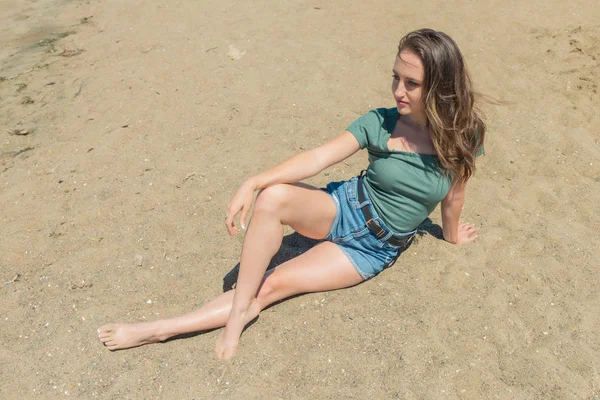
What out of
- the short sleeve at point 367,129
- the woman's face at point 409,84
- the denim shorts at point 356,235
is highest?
the woman's face at point 409,84

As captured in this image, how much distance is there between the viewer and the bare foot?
279 cm

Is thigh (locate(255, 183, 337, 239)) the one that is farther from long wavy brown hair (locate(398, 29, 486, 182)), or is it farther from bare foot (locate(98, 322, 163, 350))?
bare foot (locate(98, 322, 163, 350))

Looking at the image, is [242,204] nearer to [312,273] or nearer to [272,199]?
[272,199]

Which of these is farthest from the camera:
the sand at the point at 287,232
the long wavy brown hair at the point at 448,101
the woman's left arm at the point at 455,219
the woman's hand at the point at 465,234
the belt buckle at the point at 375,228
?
the woman's hand at the point at 465,234

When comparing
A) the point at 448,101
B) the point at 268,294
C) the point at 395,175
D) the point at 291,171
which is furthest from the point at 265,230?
the point at 448,101

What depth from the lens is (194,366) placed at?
272 cm

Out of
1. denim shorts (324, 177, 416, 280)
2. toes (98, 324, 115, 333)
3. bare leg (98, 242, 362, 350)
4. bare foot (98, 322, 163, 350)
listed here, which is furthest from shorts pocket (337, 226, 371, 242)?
toes (98, 324, 115, 333)

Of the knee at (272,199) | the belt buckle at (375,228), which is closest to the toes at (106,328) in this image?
the knee at (272,199)

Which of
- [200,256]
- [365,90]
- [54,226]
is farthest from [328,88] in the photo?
[54,226]

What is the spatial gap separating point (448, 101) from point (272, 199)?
0.97 metres

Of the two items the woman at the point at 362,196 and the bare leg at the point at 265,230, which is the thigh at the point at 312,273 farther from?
the bare leg at the point at 265,230

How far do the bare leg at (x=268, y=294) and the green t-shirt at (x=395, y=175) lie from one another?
0.38m

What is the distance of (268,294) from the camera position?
115 inches

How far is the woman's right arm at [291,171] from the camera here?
8.49 ft
